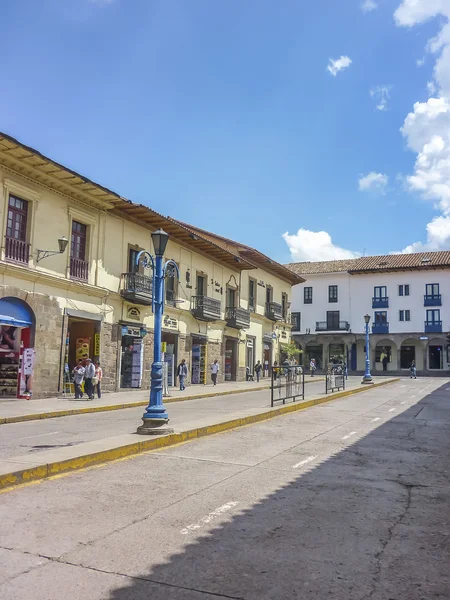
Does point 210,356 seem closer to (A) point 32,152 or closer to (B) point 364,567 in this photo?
(A) point 32,152

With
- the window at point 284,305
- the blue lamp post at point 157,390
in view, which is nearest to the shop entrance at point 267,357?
the window at point 284,305

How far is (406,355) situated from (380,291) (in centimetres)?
706

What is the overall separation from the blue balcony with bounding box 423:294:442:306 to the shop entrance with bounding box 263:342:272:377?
74.0 feet

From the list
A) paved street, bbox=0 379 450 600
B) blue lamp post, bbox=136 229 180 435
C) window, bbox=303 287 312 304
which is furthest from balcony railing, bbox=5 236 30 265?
window, bbox=303 287 312 304

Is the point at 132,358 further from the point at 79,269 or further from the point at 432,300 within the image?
the point at 432,300

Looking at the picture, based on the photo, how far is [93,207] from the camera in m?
21.8

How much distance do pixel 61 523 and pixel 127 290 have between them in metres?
18.4

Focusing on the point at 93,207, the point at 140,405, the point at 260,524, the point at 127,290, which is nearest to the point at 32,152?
the point at 93,207

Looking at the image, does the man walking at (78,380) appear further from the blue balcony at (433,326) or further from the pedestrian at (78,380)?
the blue balcony at (433,326)

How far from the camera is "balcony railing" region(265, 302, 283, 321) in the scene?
124 ft

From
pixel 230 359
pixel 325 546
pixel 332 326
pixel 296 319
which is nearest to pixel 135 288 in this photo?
pixel 230 359

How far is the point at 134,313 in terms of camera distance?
24125 mm

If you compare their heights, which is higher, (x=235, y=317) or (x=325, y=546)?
(x=235, y=317)

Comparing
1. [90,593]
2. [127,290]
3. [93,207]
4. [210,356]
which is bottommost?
[90,593]
